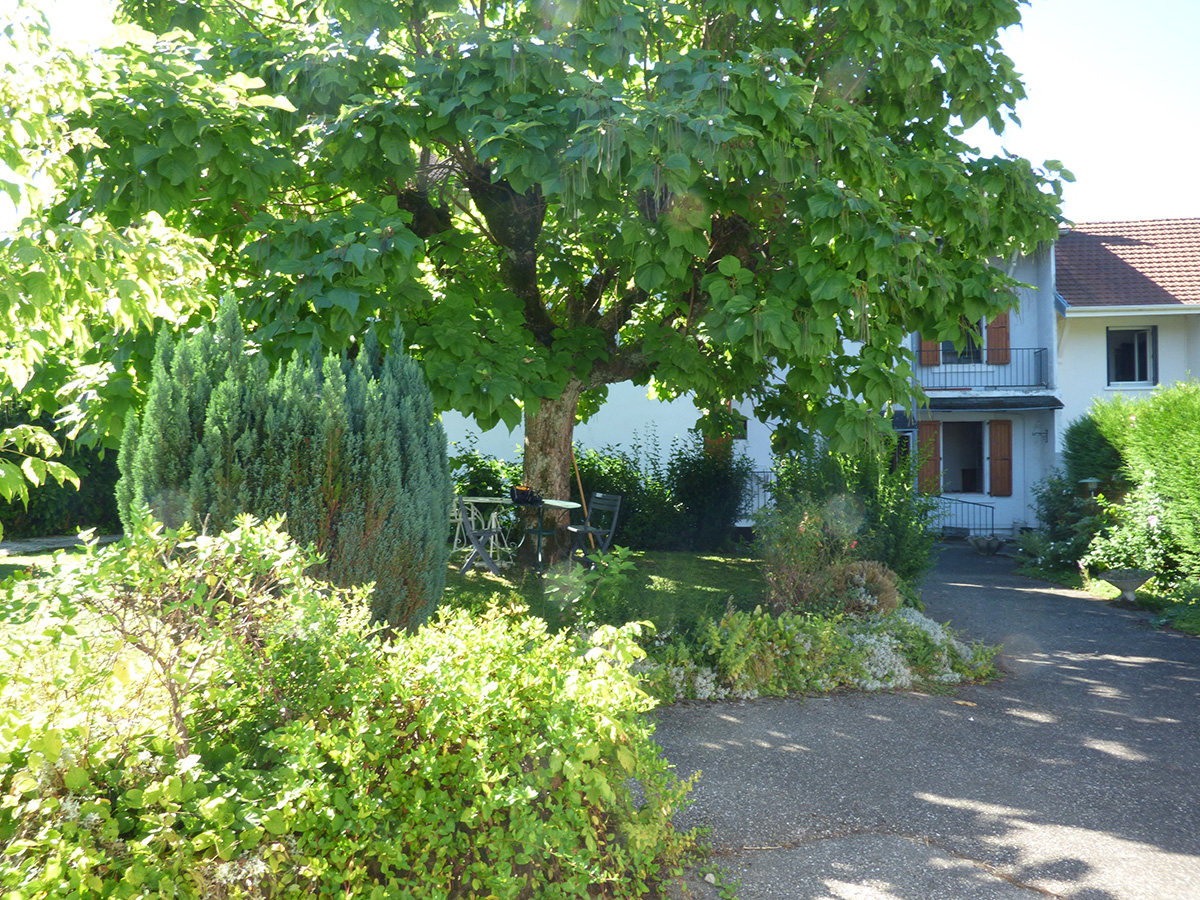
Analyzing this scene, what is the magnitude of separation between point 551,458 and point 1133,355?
16557 millimetres

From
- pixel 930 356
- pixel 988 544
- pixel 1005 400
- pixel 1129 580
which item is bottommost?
pixel 988 544

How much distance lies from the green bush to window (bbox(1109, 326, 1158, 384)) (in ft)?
70.3

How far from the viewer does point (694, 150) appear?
5559 mm

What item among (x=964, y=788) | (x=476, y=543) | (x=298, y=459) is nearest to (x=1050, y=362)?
(x=476, y=543)

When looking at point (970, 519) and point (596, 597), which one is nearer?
point (596, 597)

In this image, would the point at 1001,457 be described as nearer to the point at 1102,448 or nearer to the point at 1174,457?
the point at 1102,448

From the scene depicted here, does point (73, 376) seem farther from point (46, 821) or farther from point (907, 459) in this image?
point (907, 459)

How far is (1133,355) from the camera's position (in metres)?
20.2

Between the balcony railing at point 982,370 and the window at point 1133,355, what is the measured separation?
6.82ft

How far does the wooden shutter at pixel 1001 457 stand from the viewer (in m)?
19.6

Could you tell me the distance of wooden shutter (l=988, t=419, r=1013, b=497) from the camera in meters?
19.6

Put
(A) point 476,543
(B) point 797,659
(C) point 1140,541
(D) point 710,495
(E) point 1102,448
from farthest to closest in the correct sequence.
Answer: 1. (E) point 1102,448
2. (D) point 710,495
3. (C) point 1140,541
4. (A) point 476,543
5. (B) point 797,659

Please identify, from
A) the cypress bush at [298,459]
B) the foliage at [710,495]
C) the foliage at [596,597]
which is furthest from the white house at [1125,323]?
the cypress bush at [298,459]

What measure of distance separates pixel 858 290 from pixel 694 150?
6.09ft
